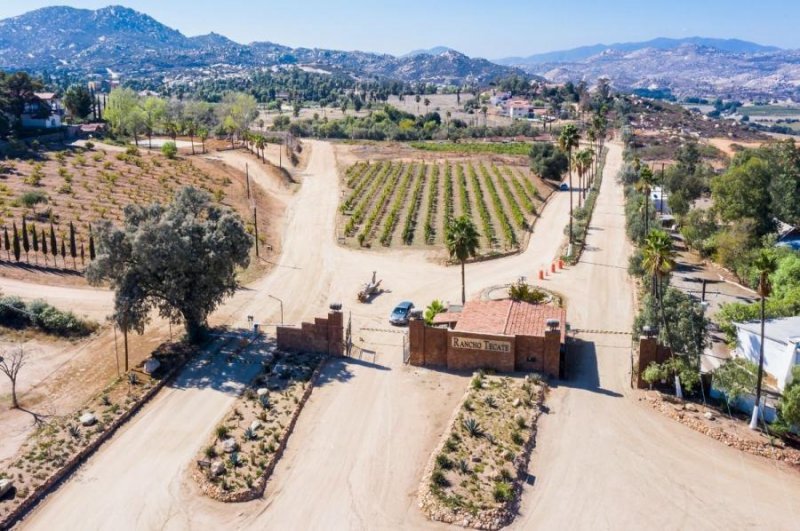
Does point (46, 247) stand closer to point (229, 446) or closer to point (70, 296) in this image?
point (70, 296)

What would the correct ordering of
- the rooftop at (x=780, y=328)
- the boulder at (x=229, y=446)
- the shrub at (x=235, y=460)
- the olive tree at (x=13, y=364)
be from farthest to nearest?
1. the rooftop at (x=780, y=328)
2. the olive tree at (x=13, y=364)
3. the boulder at (x=229, y=446)
4. the shrub at (x=235, y=460)

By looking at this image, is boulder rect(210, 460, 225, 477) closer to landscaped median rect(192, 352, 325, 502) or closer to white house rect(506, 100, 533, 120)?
landscaped median rect(192, 352, 325, 502)

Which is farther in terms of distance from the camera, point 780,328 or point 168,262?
point 168,262

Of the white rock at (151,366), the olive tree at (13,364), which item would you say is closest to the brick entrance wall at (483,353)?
the white rock at (151,366)

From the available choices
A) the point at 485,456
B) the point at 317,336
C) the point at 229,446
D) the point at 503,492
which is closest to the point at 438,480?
the point at 503,492

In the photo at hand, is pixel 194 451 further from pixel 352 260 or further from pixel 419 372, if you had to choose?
pixel 352 260

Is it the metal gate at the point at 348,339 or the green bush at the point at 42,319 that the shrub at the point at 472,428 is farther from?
the green bush at the point at 42,319
